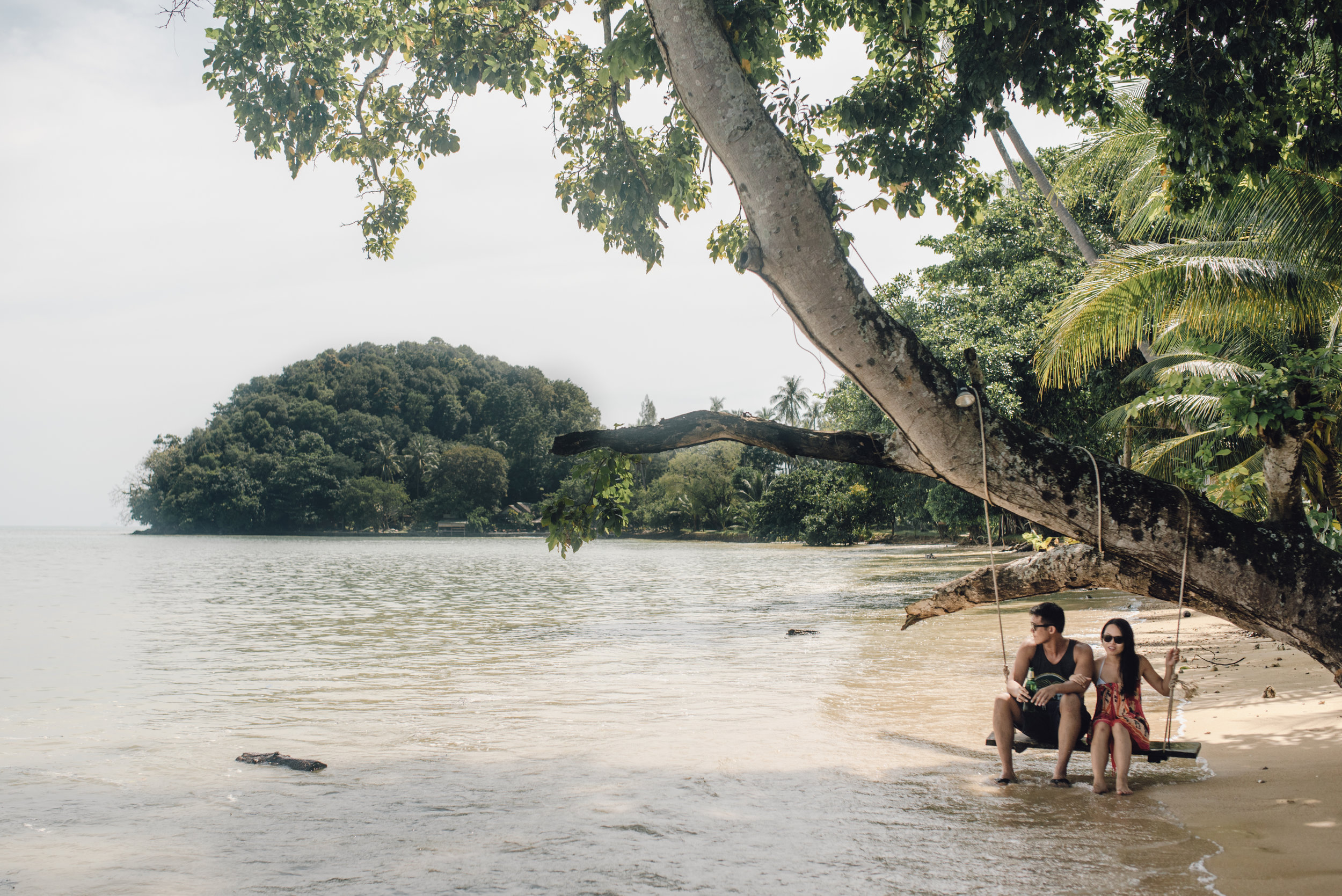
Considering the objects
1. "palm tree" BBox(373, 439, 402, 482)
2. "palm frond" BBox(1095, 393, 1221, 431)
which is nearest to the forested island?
"palm tree" BBox(373, 439, 402, 482)

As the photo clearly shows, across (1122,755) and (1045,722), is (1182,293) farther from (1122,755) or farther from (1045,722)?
(1122,755)

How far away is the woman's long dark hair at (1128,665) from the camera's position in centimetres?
543

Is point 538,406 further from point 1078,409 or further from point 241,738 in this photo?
point 241,738

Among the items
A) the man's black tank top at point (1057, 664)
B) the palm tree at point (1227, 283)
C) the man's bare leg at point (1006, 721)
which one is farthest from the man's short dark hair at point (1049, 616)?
the palm tree at point (1227, 283)

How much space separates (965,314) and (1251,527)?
18637 millimetres

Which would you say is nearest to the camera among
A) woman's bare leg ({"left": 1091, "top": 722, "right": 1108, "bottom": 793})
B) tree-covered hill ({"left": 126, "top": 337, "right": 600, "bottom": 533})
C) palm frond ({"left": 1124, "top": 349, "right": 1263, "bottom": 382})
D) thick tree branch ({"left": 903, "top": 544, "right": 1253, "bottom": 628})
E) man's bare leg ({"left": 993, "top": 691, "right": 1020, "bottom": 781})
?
thick tree branch ({"left": 903, "top": 544, "right": 1253, "bottom": 628})

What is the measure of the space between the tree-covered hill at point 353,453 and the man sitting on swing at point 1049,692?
8324 centimetres

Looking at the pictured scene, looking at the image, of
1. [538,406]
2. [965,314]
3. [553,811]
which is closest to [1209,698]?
[553,811]

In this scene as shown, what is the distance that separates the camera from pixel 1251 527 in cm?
458

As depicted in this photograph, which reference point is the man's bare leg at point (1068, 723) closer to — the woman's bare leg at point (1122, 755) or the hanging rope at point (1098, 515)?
the woman's bare leg at point (1122, 755)

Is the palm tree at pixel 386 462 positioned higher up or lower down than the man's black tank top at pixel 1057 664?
higher up

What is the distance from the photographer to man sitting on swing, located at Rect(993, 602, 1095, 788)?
5598 millimetres

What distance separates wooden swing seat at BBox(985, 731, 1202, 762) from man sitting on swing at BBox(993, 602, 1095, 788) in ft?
0.09

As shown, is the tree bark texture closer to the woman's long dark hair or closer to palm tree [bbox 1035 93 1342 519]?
the woman's long dark hair
